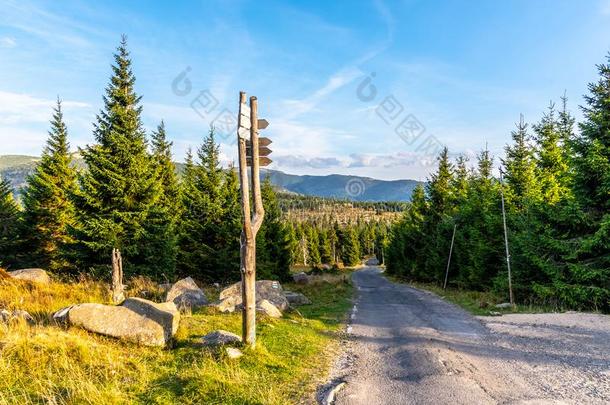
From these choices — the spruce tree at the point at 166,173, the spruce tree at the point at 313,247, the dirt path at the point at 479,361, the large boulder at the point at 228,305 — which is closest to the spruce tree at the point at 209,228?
the spruce tree at the point at 166,173

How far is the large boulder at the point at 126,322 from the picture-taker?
7.89 metres

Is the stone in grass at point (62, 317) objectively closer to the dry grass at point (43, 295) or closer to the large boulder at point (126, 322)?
the large boulder at point (126, 322)

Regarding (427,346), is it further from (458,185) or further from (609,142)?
(458,185)

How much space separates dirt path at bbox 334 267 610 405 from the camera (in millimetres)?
6082

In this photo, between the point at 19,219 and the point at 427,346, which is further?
the point at 19,219

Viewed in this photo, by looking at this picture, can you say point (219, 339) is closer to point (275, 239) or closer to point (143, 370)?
point (143, 370)

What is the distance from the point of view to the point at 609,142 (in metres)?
15.5

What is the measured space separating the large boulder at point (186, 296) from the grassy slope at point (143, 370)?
17.5ft

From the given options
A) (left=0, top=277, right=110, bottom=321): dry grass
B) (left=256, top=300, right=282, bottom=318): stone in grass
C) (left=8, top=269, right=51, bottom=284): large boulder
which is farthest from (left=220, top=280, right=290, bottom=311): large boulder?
(left=8, top=269, right=51, bottom=284): large boulder

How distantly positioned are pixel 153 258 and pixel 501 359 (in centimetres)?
1730

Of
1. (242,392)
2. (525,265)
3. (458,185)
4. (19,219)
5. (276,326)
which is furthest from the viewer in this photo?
(458,185)

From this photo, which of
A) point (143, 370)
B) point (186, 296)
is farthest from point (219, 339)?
point (186, 296)

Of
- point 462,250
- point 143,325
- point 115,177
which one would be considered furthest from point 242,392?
point 462,250

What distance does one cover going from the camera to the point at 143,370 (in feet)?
21.4
